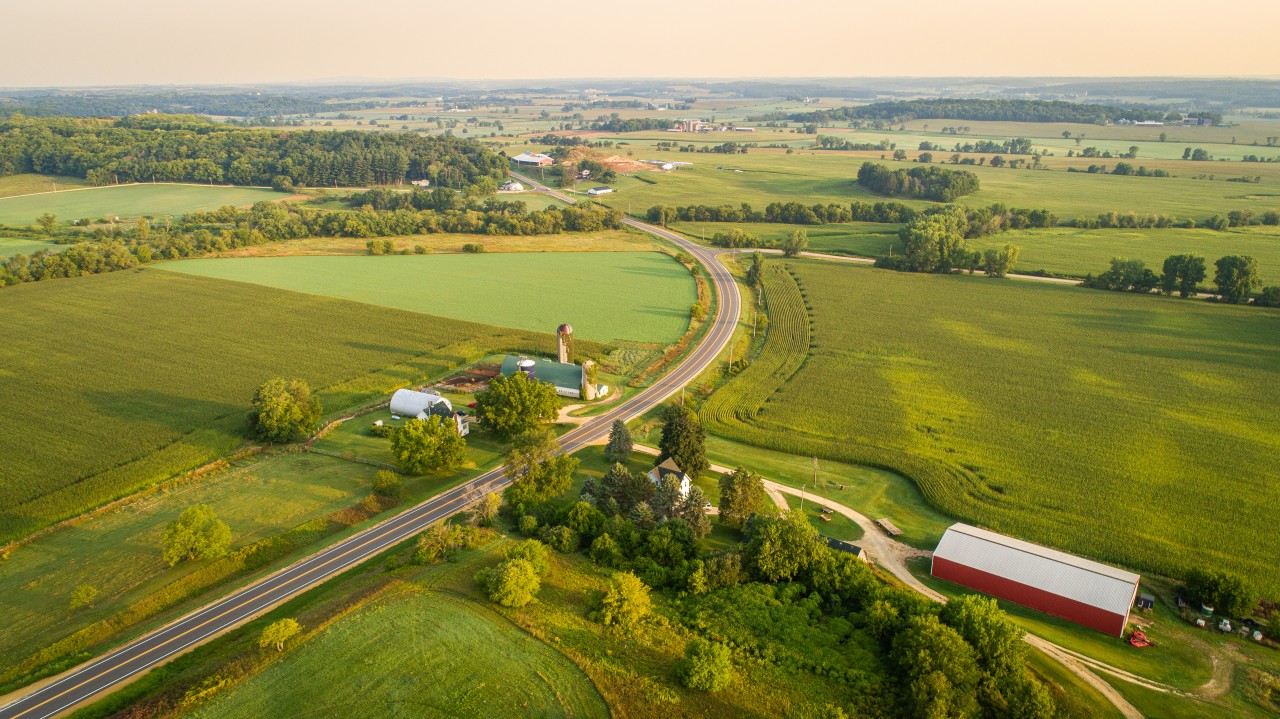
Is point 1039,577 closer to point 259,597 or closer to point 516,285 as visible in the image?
point 259,597

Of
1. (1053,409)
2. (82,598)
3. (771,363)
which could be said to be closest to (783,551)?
(1053,409)

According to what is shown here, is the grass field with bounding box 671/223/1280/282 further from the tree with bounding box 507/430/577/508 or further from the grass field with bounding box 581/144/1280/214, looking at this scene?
the tree with bounding box 507/430/577/508

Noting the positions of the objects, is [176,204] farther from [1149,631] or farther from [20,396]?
[1149,631]

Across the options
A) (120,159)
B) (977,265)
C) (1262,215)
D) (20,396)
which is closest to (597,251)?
(977,265)

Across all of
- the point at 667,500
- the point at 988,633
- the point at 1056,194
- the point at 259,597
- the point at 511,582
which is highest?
the point at 1056,194

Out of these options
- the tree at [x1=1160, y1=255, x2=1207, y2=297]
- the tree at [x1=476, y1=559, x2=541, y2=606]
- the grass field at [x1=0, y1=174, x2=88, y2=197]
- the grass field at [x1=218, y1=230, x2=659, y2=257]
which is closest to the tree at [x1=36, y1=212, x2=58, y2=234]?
the grass field at [x1=218, y1=230, x2=659, y2=257]

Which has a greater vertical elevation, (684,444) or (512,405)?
(684,444)

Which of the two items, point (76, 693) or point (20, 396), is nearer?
point (76, 693)
